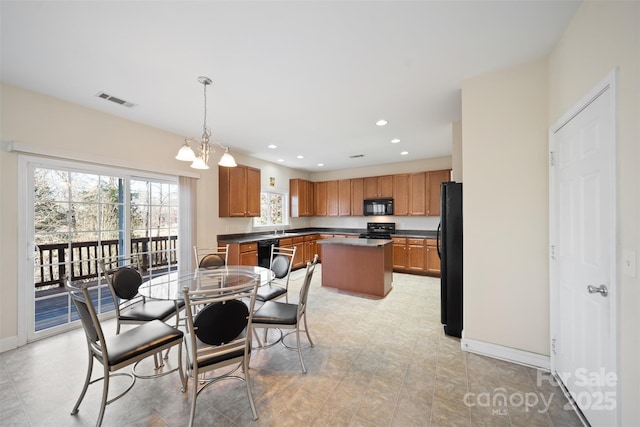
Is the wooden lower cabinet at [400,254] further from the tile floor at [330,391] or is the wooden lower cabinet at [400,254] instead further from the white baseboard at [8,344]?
the white baseboard at [8,344]

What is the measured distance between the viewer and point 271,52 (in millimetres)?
2025

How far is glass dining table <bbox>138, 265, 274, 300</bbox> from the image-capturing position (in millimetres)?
2107

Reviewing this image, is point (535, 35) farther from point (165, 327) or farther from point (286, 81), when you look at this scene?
point (165, 327)

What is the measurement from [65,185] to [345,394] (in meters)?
3.93

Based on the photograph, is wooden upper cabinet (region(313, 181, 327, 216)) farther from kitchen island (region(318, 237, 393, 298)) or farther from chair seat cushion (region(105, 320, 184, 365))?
chair seat cushion (region(105, 320, 184, 365))

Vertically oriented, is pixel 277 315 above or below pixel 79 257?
below

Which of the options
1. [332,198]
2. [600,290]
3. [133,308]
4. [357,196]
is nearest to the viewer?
[600,290]

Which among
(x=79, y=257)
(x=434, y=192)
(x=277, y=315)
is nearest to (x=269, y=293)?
(x=277, y=315)

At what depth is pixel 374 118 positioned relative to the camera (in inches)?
136

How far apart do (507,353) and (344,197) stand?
5.13 meters

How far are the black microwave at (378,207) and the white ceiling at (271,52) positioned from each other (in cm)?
303

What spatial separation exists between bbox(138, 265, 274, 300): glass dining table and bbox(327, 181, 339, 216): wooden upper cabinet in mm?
4350

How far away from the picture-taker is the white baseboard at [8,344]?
96.0 inches

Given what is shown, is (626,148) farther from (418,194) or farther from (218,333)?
(418,194)
